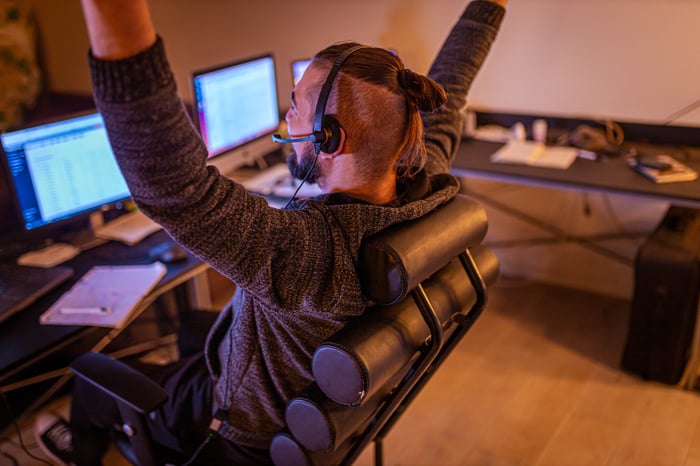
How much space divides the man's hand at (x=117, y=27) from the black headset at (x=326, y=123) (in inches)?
12.5

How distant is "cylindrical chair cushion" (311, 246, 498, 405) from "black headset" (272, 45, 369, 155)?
31 cm

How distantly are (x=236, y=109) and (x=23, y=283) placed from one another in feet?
3.35

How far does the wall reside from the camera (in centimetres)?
249

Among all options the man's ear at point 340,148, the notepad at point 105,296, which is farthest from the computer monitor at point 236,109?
the man's ear at point 340,148

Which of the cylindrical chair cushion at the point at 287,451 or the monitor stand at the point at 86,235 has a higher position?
the monitor stand at the point at 86,235

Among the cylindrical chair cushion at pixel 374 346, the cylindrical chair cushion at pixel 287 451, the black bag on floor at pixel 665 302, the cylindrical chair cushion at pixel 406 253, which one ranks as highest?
→ the cylindrical chair cushion at pixel 406 253

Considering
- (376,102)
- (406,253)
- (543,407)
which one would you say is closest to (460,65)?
(376,102)

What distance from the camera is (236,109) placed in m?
2.39

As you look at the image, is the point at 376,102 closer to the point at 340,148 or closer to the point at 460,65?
the point at 340,148

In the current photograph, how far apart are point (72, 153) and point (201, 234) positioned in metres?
1.27

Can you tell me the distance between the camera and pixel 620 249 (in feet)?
9.28

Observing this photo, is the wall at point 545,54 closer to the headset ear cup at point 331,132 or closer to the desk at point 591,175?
the desk at point 591,175

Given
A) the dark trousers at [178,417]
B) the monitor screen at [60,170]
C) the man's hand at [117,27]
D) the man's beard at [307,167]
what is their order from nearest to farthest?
the man's hand at [117,27] → the man's beard at [307,167] → the dark trousers at [178,417] → the monitor screen at [60,170]

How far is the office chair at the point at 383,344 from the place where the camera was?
101 centimetres
